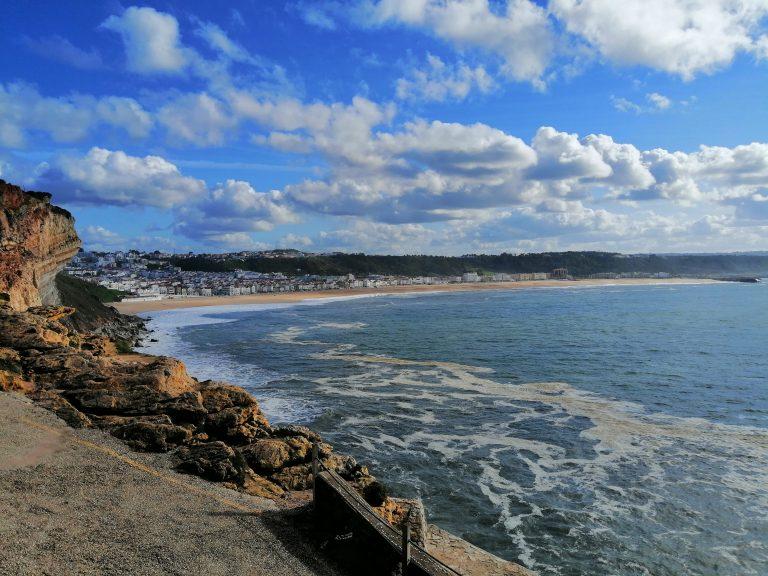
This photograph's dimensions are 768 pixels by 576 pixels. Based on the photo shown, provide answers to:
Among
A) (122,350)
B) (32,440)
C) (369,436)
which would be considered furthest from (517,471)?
(122,350)

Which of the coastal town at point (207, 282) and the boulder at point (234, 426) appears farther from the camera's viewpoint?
the coastal town at point (207, 282)

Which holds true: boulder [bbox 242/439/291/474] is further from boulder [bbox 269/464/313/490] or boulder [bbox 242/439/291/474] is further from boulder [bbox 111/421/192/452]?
boulder [bbox 111/421/192/452]

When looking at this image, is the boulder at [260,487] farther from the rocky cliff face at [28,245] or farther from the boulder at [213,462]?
the rocky cliff face at [28,245]

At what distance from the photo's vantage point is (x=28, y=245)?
31250 mm

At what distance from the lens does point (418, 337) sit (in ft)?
154

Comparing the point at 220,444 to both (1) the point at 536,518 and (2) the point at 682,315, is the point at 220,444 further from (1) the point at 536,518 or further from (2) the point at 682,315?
(2) the point at 682,315

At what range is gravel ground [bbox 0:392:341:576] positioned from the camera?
813cm

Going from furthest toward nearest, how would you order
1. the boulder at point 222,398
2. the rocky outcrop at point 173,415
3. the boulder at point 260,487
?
1. the boulder at point 222,398
2. the rocky outcrop at point 173,415
3. the boulder at point 260,487

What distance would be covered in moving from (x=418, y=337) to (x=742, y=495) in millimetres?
33248

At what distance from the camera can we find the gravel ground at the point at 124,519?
320 inches

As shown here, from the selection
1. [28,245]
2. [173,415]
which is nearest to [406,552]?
[173,415]

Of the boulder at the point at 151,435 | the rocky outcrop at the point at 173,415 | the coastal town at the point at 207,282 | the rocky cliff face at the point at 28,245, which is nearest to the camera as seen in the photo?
the rocky outcrop at the point at 173,415

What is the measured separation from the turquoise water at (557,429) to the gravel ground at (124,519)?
202 inches

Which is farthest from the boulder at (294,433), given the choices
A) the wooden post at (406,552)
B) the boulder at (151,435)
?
the wooden post at (406,552)
